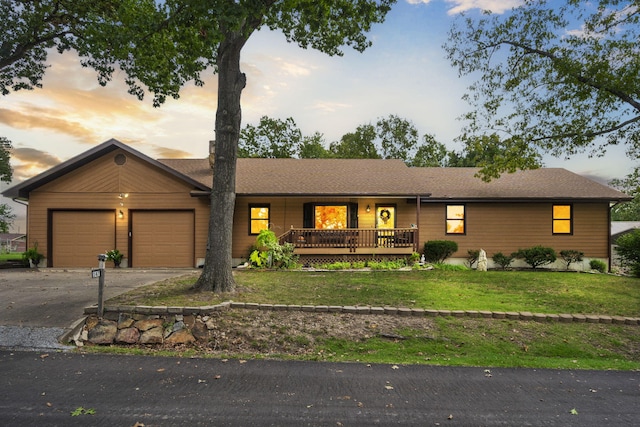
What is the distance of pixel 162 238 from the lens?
15.2 m

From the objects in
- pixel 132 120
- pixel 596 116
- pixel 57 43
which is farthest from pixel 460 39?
pixel 57 43

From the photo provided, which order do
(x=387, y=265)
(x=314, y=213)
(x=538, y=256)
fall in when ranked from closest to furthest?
1. (x=387, y=265)
2. (x=538, y=256)
3. (x=314, y=213)

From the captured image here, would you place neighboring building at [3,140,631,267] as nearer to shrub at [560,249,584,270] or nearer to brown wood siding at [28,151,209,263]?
brown wood siding at [28,151,209,263]

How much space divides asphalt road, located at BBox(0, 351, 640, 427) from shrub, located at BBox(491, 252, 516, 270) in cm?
1115

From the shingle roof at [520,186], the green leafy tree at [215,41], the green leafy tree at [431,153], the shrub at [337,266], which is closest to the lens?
the green leafy tree at [215,41]

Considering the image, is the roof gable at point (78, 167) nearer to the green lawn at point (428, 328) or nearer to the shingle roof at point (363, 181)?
the shingle roof at point (363, 181)

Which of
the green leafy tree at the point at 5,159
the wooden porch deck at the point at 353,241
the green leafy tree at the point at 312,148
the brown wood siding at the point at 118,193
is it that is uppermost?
the green leafy tree at the point at 312,148

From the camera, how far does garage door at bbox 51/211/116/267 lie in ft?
48.6

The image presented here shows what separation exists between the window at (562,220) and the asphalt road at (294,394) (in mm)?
12973

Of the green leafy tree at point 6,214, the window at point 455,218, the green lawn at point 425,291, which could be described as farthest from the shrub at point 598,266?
the green leafy tree at point 6,214

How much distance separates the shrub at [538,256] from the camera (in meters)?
15.5

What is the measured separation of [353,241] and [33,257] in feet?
41.7

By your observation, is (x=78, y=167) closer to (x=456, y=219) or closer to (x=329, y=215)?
(x=329, y=215)

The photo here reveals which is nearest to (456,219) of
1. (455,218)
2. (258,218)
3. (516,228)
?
(455,218)
